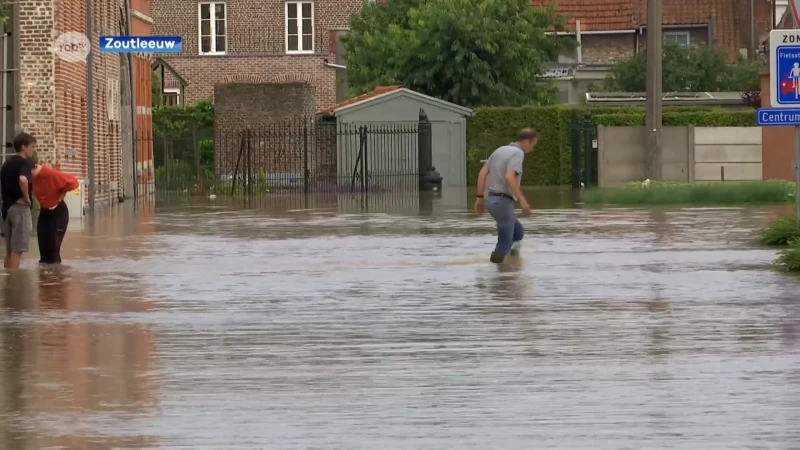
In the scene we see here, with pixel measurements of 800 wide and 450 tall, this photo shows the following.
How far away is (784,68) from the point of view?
1802 cm

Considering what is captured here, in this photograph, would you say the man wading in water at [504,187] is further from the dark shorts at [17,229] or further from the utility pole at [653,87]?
the utility pole at [653,87]

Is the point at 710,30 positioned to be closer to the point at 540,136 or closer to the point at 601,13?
the point at 601,13

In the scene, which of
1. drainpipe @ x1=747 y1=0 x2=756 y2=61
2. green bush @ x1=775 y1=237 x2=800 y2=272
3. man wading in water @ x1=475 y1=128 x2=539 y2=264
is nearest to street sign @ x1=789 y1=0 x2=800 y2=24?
green bush @ x1=775 y1=237 x2=800 y2=272

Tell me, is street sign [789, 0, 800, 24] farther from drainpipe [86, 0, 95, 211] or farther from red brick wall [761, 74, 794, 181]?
red brick wall [761, 74, 794, 181]

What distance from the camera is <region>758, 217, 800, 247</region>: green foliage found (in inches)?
806

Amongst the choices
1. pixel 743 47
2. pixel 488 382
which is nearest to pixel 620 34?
pixel 743 47

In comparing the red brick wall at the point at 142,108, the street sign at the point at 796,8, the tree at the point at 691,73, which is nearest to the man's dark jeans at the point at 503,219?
the street sign at the point at 796,8

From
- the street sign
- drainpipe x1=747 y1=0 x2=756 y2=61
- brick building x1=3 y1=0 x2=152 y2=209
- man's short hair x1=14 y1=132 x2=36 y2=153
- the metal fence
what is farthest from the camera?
drainpipe x1=747 y1=0 x2=756 y2=61

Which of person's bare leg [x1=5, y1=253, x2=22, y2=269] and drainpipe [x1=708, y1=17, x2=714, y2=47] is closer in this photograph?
person's bare leg [x1=5, y1=253, x2=22, y2=269]

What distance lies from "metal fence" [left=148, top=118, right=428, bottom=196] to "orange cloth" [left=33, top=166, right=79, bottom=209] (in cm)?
2531

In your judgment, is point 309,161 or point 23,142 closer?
point 23,142

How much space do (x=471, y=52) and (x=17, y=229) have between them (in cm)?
3417

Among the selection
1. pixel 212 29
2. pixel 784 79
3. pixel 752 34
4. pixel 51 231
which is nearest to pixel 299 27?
pixel 212 29

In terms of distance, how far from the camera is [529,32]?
55.0 metres
